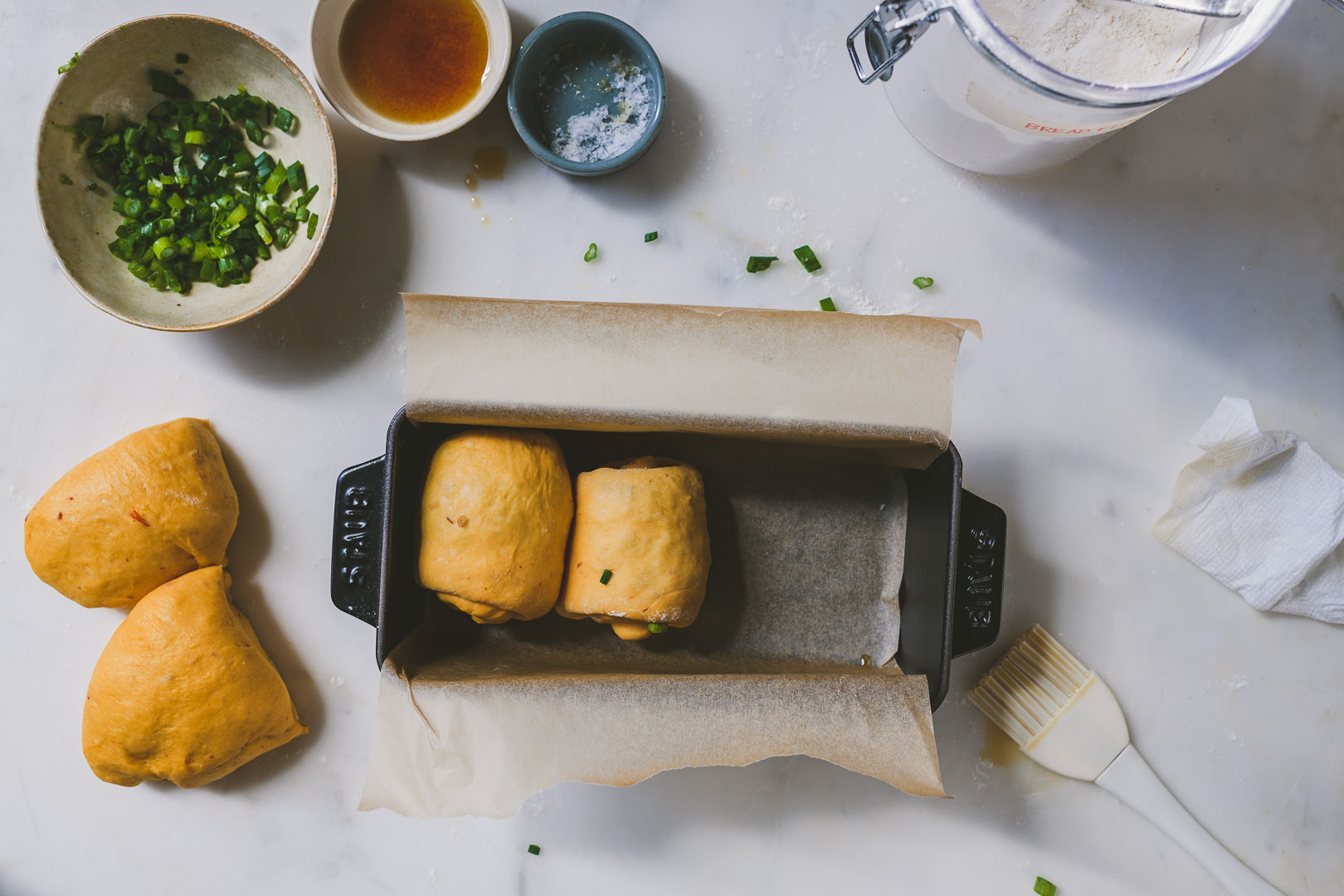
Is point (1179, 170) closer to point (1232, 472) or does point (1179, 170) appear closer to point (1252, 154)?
point (1252, 154)

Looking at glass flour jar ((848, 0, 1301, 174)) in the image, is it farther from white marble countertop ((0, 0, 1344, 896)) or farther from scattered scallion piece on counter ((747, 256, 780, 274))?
scattered scallion piece on counter ((747, 256, 780, 274))

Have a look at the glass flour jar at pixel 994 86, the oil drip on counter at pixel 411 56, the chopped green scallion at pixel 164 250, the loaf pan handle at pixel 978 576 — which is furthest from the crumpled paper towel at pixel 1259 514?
the chopped green scallion at pixel 164 250

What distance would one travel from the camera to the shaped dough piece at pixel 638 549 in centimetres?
121

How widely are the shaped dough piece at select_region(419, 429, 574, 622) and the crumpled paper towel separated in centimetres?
113

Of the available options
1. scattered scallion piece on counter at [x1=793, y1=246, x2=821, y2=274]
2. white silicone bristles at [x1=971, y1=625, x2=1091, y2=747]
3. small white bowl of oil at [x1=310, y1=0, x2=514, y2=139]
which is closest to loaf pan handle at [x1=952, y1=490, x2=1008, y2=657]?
white silicone bristles at [x1=971, y1=625, x2=1091, y2=747]

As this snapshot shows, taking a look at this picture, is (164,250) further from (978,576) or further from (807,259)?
(978,576)

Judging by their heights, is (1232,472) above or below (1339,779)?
above

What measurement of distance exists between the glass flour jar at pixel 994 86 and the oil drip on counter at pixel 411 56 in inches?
26.6

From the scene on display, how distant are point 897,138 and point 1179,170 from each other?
55 cm

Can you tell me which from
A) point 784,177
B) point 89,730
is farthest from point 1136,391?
point 89,730

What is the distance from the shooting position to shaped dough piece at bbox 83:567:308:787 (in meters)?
1.29

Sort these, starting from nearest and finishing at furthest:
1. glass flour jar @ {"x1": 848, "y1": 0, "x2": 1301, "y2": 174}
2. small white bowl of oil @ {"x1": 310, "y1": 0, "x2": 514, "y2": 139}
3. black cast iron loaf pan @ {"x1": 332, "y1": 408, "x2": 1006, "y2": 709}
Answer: glass flour jar @ {"x1": 848, "y1": 0, "x2": 1301, "y2": 174}
black cast iron loaf pan @ {"x1": 332, "y1": 408, "x2": 1006, "y2": 709}
small white bowl of oil @ {"x1": 310, "y1": 0, "x2": 514, "y2": 139}

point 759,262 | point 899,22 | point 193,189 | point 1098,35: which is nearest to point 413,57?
point 193,189

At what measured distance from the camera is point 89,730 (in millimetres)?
1346
